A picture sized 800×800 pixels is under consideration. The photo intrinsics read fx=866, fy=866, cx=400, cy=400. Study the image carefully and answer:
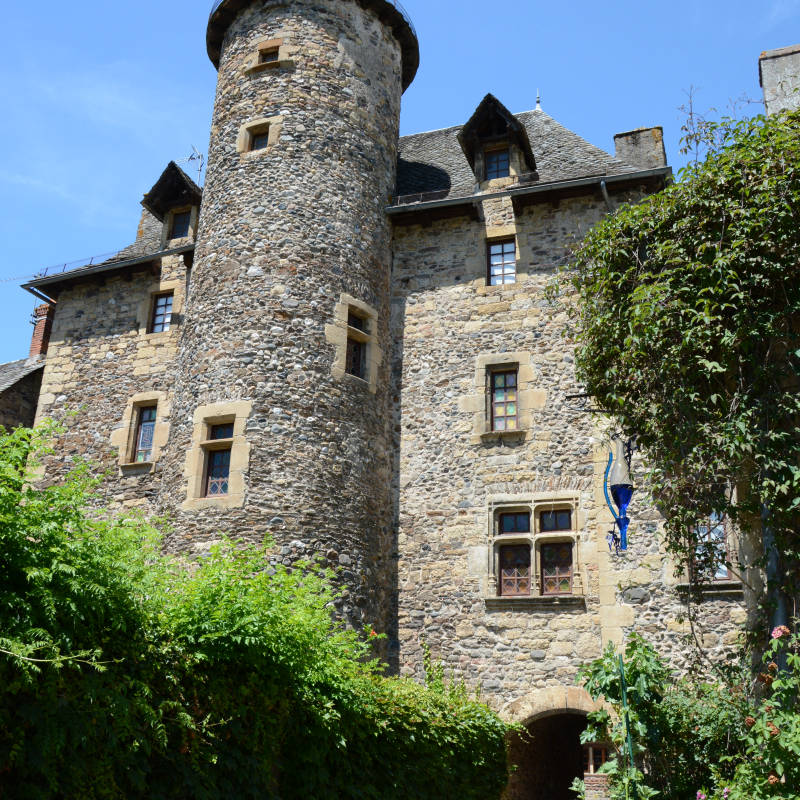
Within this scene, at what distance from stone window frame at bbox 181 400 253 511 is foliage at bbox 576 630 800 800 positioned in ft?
16.8

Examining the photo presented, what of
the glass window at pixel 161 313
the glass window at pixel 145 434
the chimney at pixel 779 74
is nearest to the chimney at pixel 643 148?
the chimney at pixel 779 74

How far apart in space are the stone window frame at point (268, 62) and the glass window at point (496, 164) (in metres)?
3.59

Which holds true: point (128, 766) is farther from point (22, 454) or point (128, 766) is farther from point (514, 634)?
point (514, 634)

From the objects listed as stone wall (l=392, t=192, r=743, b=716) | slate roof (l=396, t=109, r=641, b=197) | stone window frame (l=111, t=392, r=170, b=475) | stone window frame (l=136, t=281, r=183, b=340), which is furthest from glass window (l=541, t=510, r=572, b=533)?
stone window frame (l=136, t=281, r=183, b=340)

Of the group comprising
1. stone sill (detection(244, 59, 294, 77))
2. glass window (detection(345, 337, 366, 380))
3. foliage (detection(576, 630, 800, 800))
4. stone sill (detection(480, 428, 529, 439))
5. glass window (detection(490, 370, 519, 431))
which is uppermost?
stone sill (detection(244, 59, 294, 77))

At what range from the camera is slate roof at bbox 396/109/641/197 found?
14.1 m

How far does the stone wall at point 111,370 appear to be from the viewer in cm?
1438

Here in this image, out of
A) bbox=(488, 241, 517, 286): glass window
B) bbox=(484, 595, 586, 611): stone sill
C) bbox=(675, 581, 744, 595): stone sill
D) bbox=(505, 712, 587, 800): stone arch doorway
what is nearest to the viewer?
bbox=(675, 581, 744, 595): stone sill

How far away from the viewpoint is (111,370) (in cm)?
1523

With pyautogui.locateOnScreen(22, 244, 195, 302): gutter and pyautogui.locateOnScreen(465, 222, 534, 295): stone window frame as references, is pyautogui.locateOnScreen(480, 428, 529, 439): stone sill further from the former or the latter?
pyautogui.locateOnScreen(22, 244, 195, 302): gutter

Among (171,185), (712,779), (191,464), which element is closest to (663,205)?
(712,779)

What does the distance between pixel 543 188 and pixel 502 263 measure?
1331 mm

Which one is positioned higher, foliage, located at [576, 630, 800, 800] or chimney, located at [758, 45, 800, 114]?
chimney, located at [758, 45, 800, 114]

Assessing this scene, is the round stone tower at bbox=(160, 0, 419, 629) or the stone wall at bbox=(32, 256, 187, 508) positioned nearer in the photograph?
the round stone tower at bbox=(160, 0, 419, 629)
